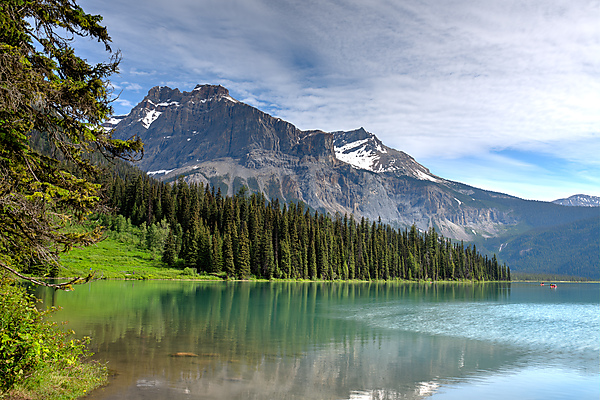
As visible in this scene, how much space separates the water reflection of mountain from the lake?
7 centimetres

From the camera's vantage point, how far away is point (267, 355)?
24.4 meters

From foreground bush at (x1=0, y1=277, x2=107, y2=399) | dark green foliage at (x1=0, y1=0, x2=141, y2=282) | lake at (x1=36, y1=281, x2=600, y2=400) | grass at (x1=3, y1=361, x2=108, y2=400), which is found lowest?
lake at (x1=36, y1=281, x2=600, y2=400)

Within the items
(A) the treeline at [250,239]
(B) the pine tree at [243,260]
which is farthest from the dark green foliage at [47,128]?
(B) the pine tree at [243,260]

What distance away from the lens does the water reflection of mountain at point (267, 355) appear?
17.9 metres

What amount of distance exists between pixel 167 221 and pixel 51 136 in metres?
127

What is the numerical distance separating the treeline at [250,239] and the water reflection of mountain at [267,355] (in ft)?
226

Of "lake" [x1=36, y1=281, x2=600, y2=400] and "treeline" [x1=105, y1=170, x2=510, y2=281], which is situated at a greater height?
"treeline" [x1=105, y1=170, x2=510, y2=281]

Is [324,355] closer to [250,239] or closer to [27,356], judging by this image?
[27,356]

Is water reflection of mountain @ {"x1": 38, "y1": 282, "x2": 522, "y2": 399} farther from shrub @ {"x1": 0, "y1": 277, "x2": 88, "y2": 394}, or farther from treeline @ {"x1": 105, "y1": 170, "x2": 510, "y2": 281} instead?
treeline @ {"x1": 105, "y1": 170, "x2": 510, "y2": 281}

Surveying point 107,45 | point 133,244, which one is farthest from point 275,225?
point 107,45

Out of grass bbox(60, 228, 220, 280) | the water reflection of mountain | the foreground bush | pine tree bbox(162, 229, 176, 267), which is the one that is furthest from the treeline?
the foreground bush

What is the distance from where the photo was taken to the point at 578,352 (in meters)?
30.8

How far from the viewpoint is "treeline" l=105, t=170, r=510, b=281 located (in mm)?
112188

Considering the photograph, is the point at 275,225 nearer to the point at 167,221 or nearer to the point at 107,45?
the point at 167,221
